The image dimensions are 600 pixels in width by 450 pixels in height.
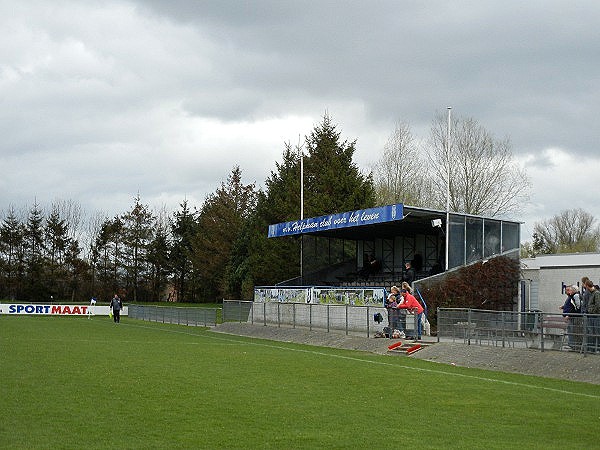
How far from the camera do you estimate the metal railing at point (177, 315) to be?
47031 millimetres

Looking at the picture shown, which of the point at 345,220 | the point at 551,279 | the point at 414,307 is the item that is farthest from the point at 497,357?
the point at 345,220

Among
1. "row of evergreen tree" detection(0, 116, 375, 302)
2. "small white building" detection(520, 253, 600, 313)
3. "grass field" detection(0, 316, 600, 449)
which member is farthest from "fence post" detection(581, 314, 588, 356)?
"row of evergreen tree" detection(0, 116, 375, 302)

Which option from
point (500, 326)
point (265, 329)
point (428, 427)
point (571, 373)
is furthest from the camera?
point (265, 329)

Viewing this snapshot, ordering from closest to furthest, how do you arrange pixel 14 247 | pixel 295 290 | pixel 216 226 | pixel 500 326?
1. pixel 500 326
2. pixel 295 290
3. pixel 216 226
4. pixel 14 247

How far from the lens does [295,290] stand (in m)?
40.6

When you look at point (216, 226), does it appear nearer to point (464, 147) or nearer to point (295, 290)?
point (464, 147)

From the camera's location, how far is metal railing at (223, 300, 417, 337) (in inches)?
1220

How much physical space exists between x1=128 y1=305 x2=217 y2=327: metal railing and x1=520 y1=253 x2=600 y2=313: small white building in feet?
57.7

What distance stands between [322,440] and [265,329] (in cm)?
2732

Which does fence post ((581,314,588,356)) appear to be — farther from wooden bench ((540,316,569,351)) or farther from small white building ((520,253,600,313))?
small white building ((520,253,600,313))

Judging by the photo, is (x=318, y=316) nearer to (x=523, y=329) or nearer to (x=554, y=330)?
(x=523, y=329)

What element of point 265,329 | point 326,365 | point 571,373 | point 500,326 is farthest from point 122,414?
point 265,329

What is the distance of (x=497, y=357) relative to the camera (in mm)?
22172

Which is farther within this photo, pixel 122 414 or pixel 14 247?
pixel 14 247
